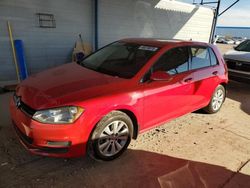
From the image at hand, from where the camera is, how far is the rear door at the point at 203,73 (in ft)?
12.7

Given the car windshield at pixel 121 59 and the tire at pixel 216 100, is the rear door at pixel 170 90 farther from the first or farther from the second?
the tire at pixel 216 100

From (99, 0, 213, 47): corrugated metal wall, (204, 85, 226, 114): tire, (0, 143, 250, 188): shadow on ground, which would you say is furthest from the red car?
(99, 0, 213, 47): corrugated metal wall

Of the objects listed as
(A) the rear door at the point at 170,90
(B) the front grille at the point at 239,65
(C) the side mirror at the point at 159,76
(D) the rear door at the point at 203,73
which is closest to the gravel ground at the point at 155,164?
(A) the rear door at the point at 170,90

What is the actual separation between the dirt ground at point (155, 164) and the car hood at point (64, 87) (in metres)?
0.80

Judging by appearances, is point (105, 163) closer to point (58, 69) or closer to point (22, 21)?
point (58, 69)

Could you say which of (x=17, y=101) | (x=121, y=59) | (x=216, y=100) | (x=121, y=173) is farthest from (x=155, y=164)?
(x=216, y=100)

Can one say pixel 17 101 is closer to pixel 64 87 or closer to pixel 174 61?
pixel 64 87

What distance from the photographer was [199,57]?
159 inches

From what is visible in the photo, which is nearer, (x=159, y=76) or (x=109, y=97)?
(x=109, y=97)

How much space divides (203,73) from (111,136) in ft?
7.12

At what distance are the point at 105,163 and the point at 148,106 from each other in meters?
0.94

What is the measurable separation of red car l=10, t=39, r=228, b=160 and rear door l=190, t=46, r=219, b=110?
0.02m

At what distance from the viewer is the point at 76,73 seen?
3.22 metres

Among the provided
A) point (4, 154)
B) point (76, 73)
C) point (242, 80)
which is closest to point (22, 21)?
point (76, 73)
